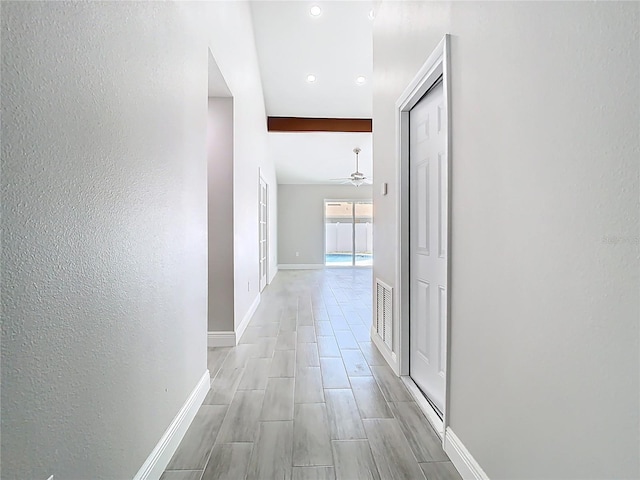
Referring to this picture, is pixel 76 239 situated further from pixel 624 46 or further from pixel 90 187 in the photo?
pixel 624 46

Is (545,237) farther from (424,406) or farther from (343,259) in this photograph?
(343,259)

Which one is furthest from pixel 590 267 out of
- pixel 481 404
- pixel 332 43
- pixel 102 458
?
pixel 332 43

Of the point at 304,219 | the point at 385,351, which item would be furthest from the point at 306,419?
the point at 304,219

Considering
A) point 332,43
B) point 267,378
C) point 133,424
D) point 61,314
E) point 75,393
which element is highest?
point 332,43

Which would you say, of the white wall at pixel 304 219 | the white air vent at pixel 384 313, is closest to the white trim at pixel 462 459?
the white air vent at pixel 384 313

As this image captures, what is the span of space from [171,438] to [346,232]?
31.3ft

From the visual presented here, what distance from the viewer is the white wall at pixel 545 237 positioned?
0.82 meters

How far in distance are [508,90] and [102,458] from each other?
1.79 meters

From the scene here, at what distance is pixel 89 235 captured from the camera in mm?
1059

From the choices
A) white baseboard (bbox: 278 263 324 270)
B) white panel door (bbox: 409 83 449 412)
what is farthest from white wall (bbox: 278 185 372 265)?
white panel door (bbox: 409 83 449 412)

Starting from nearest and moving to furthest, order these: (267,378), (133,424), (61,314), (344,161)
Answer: (61,314) < (133,424) < (267,378) < (344,161)

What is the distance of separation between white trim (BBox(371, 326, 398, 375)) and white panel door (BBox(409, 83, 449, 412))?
0.16 metres

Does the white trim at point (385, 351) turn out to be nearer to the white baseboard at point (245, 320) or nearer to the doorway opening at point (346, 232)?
the white baseboard at point (245, 320)

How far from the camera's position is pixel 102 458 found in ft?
3.71
